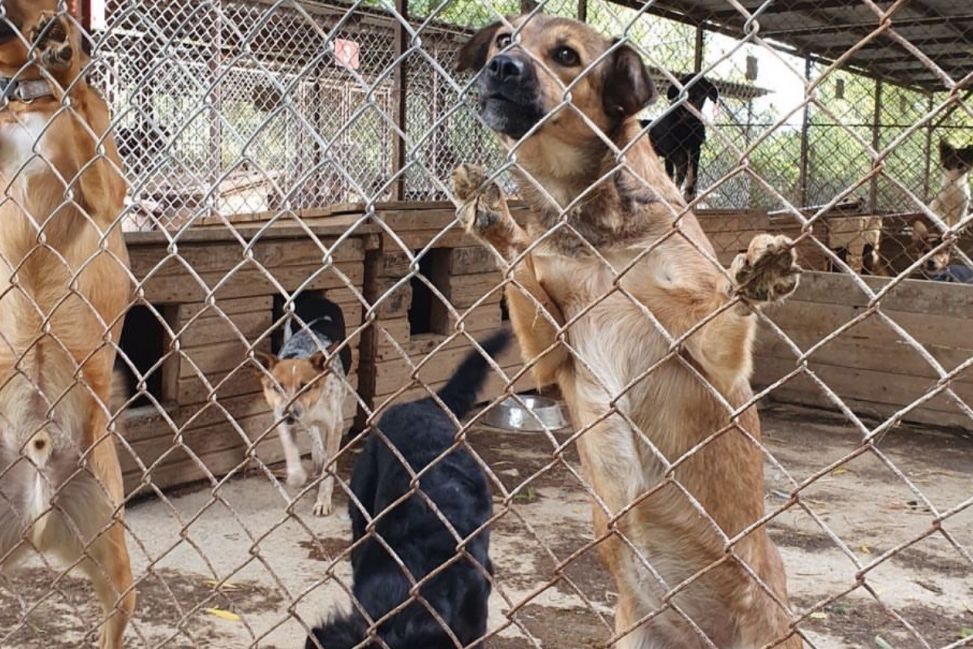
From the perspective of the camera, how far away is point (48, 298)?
3.35 metres

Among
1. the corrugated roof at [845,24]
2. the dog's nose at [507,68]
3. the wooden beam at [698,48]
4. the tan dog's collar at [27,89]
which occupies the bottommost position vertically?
the tan dog's collar at [27,89]

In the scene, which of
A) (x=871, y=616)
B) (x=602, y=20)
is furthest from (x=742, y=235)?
(x=871, y=616)

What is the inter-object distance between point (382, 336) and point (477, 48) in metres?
3.13

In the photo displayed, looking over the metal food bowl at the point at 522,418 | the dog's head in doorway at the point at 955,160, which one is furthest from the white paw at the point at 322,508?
the dog's head in doorway at the point at 955,160

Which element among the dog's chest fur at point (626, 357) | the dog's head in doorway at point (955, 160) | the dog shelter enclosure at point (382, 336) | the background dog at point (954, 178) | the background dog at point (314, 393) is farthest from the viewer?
the dog's head in doorway at point (955, 160)

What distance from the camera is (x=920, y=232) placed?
11.8 meters

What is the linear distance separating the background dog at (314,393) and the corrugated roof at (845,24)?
178 inches

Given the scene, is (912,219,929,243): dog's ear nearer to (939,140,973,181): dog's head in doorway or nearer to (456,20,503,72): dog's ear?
(939,140,973,181): dog's head in doorway

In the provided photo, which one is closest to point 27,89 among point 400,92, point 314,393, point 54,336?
point 54,336

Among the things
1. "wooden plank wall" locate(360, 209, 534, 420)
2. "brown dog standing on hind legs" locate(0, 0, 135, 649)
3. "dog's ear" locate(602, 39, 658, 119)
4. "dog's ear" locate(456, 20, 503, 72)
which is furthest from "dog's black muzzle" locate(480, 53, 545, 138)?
"wooden plank wall" locate(360, 209, 534, 420)

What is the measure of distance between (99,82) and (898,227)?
10.5 m

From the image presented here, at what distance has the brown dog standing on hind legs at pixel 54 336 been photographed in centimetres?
321

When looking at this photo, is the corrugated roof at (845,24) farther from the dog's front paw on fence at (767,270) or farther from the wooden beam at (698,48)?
the dog's front paw on fence at (767,270)

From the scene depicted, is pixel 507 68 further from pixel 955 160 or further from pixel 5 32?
pixel 955 160
